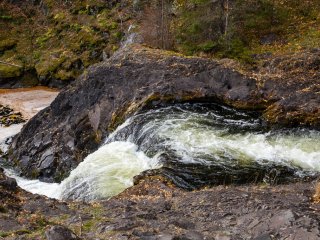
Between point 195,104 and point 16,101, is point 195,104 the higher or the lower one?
the higher one

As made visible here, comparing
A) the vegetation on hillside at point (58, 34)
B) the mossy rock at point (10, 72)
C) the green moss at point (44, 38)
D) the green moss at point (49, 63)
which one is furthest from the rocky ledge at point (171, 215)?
the green moss at point (44, 38)

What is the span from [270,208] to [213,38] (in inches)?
600

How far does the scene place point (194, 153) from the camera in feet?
40.2

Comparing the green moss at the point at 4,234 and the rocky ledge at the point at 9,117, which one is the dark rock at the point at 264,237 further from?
the rocky ledge at the point at 9,117

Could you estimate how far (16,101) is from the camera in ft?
98.0

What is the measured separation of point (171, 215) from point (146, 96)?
870 centimetres

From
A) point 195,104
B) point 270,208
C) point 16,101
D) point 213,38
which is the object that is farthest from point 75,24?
point 270,208

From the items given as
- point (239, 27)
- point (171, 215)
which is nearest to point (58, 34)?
point (239, 27)

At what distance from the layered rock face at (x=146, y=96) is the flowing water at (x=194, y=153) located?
0.70 metres

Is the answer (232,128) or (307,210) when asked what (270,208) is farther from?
(232,128)

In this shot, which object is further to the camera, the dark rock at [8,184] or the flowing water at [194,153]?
the flowing water at [194,153]

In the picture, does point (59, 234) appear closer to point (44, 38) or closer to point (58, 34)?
point (58, 34)

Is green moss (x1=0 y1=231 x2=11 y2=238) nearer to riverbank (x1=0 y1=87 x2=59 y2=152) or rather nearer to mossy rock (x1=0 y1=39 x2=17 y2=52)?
riverbank (x1=0 y1=87 x2=59 y2=152)

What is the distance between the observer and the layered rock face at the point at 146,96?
15336 mm
